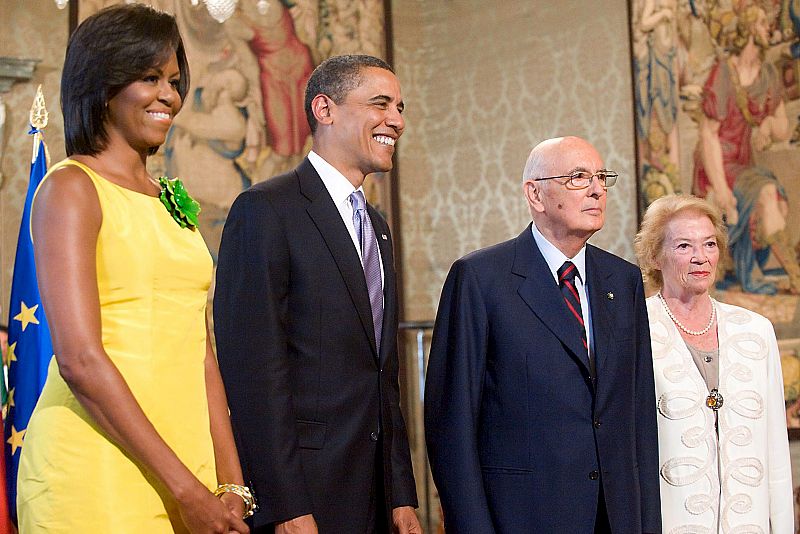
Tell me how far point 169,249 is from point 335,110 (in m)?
1.12

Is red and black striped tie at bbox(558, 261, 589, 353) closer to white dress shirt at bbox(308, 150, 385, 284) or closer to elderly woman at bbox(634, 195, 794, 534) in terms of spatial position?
elderly woman at bbox(634, 195, 794, 534)

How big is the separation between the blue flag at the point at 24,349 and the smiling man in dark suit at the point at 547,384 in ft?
3.87

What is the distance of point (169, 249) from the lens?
7.57 ft

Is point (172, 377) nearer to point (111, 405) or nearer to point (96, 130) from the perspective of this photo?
point (111, 405)

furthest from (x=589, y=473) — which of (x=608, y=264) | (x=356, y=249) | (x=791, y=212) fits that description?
(x=791, y=212)

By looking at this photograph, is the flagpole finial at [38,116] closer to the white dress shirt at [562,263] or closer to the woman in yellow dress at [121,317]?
the woman in yellow dress at [121,317]


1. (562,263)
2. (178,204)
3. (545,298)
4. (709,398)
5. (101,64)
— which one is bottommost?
(709,398)

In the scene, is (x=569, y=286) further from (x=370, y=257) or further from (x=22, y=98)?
(x=22, y=98)

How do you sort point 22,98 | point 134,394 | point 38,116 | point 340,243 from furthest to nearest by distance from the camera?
1. point 22,98
2. point 38,116
3. point 340,243
4. point 134,394

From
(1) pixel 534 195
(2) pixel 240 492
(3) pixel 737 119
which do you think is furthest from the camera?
(3) pixel 737 119

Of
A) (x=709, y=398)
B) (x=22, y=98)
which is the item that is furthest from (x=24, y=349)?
(x=22, y=98)

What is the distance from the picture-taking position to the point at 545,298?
344cm

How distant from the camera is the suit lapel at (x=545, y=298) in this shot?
133 inches

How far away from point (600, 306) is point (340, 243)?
0.93 metres
